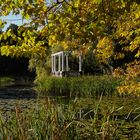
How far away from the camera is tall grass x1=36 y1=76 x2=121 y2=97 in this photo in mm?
22797

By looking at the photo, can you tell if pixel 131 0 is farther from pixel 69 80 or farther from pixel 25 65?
pixel 25 65

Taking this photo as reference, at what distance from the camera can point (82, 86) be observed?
23.7 metres

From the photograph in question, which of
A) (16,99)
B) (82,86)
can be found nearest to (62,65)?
(82,86)

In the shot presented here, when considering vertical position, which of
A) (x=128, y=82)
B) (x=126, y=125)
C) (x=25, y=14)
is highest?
(x=25, y=14)

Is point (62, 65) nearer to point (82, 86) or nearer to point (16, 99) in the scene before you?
point (82, 86)

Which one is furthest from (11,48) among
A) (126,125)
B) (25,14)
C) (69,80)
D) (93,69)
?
(93,69)

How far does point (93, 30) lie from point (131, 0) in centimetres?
78

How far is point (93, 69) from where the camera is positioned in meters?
38.4

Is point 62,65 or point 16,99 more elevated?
point 62,65

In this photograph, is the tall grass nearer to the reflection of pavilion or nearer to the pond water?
the pond water

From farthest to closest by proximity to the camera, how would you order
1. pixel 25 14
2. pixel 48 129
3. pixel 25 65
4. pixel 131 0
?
pixel 25 65 → pixel 48 129 → pixel 25 14 → pixel 131 0

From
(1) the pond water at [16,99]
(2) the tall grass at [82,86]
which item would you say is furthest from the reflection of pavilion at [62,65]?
(1) the pond water at [16,99]

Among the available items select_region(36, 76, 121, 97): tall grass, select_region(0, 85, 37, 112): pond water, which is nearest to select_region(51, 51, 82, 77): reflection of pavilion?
select_region(36, 76, 121, 97): tall grass

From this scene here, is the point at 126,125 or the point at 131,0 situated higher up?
the point at 131,0
